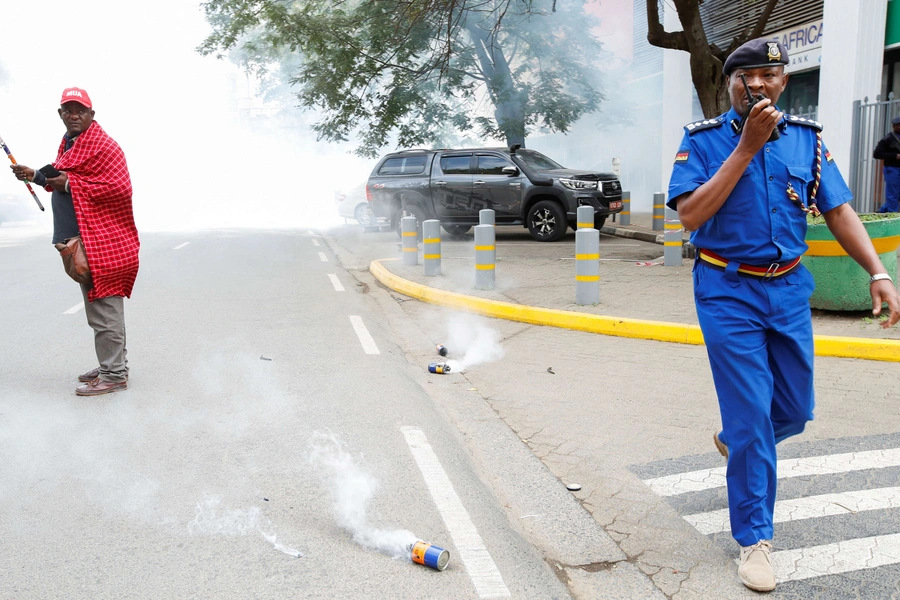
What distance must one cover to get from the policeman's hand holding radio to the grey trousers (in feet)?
14.2

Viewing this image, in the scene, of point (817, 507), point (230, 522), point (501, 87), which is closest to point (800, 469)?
point (817, 507)

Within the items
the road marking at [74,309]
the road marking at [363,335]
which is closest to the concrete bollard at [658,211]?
the road marking at [363,335]

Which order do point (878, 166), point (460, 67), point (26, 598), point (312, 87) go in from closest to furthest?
point (26, 598) < point (878, 166) < point (312, 87) < point (460, 67)

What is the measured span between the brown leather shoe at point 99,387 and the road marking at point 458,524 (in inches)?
90.0

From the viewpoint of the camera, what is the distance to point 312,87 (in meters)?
20.1

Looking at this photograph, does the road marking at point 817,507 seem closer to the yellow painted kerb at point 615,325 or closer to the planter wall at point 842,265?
the yellow painted kerb at point 615,325

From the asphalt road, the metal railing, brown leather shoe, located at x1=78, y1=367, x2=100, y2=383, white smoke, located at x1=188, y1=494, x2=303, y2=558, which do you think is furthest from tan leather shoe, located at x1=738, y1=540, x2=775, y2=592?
the metal railing

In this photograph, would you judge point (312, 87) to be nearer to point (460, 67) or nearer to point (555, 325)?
point (460, 67)

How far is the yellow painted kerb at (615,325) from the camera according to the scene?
20.7ft

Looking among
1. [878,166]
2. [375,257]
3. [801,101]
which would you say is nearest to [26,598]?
[375,257]

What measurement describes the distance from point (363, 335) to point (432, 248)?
3652 millimetres

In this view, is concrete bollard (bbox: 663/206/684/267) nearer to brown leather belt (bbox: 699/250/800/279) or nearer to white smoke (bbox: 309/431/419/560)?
white smoke (bbox: 309/431/419/560)

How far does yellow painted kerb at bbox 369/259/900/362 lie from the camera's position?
249 inches

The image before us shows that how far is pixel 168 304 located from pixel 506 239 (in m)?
9.22
